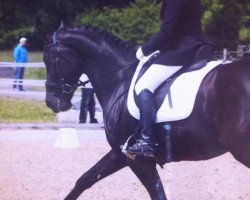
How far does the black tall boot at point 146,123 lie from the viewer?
5.84 meters

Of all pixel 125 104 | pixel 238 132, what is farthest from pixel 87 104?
pixel 238 132

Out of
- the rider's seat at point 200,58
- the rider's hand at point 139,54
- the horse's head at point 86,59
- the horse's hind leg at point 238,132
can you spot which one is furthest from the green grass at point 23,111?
the horse's hind leg at point 238,132

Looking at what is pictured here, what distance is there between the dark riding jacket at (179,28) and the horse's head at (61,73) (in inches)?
37.1

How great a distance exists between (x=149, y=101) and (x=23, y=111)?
11.4m

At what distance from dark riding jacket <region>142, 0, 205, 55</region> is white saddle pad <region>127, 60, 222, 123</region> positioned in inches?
10.1

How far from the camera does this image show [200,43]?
589 cm

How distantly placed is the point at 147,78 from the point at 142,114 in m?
0.34

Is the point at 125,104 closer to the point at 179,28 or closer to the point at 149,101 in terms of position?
the point at 149,101

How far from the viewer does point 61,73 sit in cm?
659

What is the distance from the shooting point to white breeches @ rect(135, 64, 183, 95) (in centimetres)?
587

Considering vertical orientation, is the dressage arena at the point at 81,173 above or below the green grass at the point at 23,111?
above

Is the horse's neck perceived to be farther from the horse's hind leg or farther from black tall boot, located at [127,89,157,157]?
the horse's hind leg

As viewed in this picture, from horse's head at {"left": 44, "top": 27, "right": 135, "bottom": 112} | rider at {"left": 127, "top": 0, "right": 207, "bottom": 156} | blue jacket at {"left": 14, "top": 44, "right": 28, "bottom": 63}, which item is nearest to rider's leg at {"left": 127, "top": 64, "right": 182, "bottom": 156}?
rider at {"left": 127, "top": 0, "right": 207, "bottom": 156}

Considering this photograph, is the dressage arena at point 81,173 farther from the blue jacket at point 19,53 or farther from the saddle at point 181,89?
the blue jacket at point 19,53
